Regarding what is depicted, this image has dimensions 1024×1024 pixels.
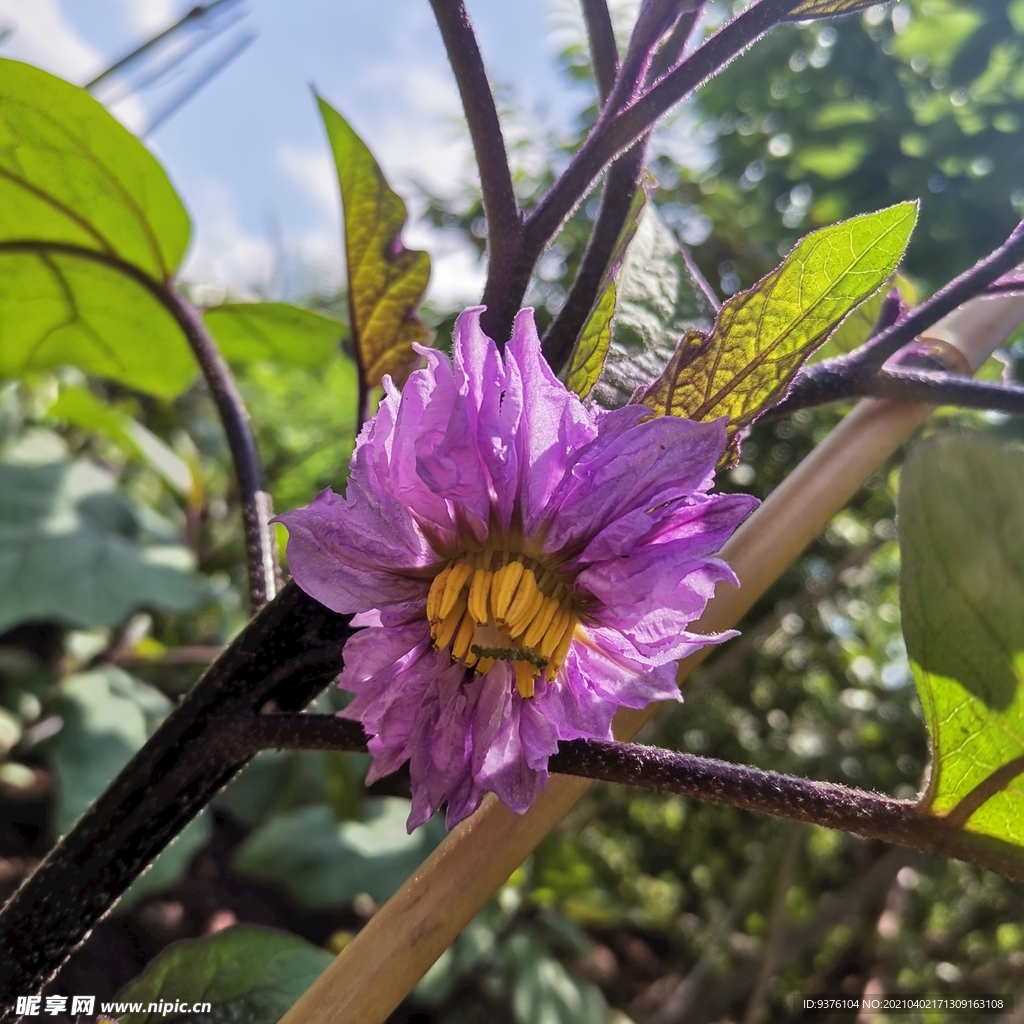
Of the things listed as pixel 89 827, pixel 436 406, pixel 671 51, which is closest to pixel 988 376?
pixel 671 51

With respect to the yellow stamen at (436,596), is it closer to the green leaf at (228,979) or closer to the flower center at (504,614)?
the flower center at (504,614)

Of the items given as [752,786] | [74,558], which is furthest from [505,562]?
[74,558]

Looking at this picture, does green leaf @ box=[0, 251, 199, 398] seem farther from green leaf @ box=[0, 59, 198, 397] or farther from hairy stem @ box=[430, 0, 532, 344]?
hairy stem @ box=[430, 0, 532, 344]

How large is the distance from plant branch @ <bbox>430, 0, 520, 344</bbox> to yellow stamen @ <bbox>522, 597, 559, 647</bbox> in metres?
0.12

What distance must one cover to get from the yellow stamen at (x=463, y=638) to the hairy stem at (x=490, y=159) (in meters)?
0.12

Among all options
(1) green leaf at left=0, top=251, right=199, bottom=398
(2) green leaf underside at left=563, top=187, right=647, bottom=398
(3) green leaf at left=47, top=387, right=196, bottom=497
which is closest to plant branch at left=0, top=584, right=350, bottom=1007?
(2) green leaf underside at left=563, top=187, right=647, bottom=398

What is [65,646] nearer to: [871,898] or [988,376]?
[988,376]

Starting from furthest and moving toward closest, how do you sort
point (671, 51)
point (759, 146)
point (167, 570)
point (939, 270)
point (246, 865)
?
point (759, 146), point (939, 270), point (167, 570), point (246, 865), point (671, 51)

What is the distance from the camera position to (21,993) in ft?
1.20

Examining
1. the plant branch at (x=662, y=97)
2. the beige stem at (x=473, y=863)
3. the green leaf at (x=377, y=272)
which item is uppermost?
the plant branch at (x=662, y=97)

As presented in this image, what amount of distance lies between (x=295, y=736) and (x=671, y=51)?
1.16 feet

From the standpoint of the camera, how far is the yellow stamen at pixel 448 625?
0.33 m

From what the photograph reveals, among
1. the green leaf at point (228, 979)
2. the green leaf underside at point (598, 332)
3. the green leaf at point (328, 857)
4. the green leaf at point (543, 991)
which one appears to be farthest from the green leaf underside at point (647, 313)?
the green leaf at point (543, 991)

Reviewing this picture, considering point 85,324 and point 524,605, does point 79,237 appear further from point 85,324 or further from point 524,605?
point 524,605
